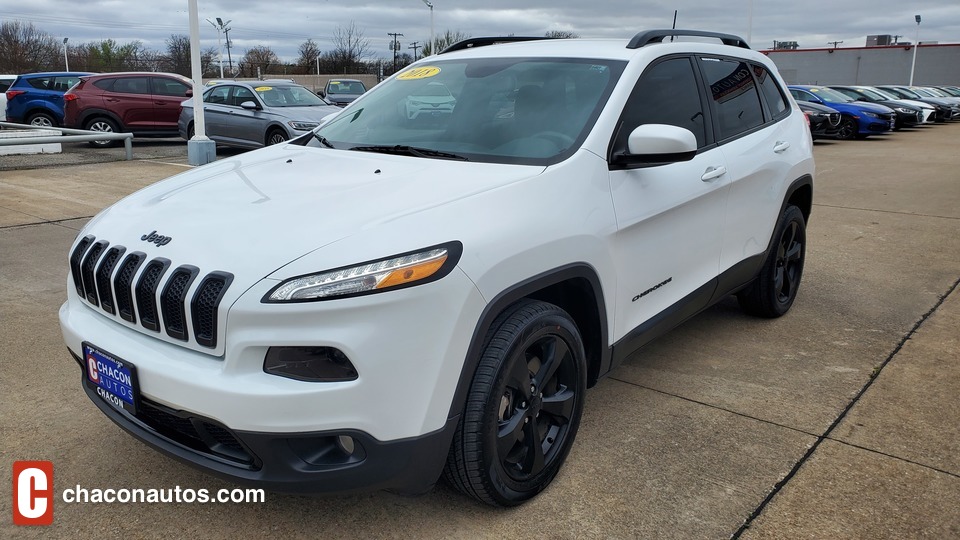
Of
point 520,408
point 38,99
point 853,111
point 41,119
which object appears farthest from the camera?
point 853,111

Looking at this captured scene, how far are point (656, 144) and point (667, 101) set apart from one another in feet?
2.60

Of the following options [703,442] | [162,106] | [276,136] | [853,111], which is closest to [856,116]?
[853,111]

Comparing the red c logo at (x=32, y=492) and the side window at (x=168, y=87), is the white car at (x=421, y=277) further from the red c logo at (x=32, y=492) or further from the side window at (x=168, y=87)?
the side window at (x=168, y=87)

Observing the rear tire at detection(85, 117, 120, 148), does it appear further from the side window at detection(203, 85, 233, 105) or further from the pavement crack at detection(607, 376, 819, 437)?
the pavement crack at detection(607, 376, 819, 437)

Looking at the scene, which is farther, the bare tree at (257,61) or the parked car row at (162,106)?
the bare tree at (257,61)

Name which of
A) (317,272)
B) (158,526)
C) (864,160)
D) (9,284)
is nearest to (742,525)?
(317,272)

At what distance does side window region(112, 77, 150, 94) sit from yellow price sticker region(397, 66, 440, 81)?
1393 centimetres

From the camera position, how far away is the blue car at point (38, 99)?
685 inches

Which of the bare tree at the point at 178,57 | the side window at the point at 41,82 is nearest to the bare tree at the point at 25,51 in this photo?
the bare tree at the point at 178,57

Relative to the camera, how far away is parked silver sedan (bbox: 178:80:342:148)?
43.1ft

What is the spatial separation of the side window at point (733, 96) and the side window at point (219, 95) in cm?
1185

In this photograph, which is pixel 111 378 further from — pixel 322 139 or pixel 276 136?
pixel 276 136

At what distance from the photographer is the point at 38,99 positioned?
17406 mm

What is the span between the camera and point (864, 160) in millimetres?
15398
